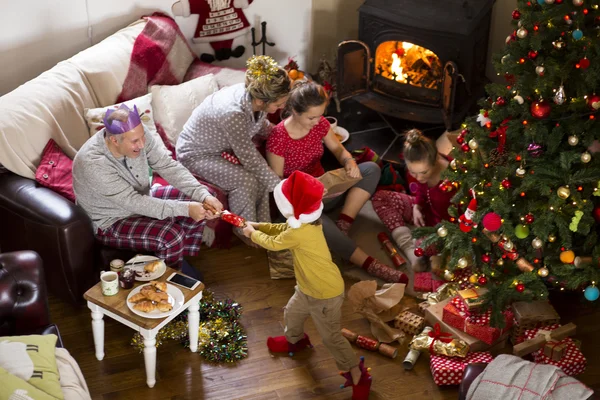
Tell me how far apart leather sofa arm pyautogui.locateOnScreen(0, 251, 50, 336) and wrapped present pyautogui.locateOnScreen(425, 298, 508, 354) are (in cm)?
169

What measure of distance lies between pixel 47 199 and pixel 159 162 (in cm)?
54

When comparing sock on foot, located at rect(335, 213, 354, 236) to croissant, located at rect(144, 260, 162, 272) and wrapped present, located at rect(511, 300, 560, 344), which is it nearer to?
wrapped present, located at rect(511, 300, 560, 344)

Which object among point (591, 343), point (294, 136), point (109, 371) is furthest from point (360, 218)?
point (109, 371)

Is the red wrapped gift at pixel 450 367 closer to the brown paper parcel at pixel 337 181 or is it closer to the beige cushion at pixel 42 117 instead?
the brown paper parcel at pixel 337 181

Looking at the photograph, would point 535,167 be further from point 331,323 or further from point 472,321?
point 331,323

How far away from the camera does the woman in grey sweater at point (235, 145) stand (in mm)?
3723

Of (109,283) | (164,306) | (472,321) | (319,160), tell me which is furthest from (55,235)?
(472,321)

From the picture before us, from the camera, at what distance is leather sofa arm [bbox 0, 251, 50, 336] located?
108 inches

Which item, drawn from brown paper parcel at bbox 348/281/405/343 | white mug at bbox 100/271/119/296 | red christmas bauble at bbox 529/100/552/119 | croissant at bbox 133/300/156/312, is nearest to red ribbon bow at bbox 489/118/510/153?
red christmas bauble at bbox 529/100/552/119

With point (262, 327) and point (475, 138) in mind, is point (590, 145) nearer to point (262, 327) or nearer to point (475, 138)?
point (475, 138)

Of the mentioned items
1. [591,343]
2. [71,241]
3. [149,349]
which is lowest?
[591,343]

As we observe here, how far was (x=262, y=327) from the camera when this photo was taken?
11.3 feet

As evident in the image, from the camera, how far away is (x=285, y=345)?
10.8ft

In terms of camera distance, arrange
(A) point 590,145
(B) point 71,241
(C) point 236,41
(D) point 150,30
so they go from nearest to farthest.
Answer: (A) point 590,145 → (B) point 71,241 → (D) point 150,30 → (C) point 236,41
